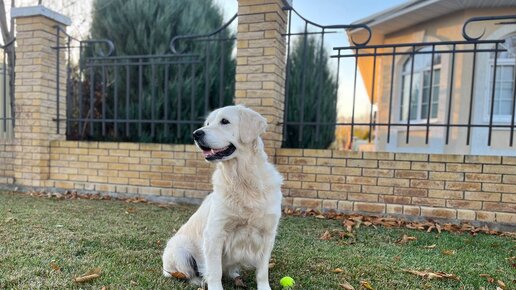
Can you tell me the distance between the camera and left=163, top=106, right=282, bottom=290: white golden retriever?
6.82 ft

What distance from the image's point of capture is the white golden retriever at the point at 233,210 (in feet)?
6.82

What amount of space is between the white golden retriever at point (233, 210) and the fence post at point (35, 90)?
418 centimetres

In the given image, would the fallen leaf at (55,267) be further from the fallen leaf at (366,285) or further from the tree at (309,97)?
the tree at (309,97)

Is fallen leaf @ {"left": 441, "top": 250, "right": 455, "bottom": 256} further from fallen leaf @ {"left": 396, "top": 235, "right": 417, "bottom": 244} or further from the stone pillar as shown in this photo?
the stone pillar

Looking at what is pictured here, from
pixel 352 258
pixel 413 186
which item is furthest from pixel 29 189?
pixel 413 186

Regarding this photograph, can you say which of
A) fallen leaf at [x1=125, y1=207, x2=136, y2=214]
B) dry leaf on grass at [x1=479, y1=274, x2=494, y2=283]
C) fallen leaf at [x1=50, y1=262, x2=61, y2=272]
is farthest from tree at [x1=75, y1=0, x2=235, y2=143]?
dry leaf on grass at [x1=479, y1=274, x2=494, y2=283]

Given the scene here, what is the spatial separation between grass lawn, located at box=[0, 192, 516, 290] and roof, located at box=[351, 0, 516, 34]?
6.20 m

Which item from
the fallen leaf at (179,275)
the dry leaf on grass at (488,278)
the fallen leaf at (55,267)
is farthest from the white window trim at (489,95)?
the fallen leaf at (55,267)

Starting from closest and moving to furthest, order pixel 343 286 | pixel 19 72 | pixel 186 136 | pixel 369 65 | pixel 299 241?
1. pixel 343 286
2. pixel 299 241
3. pixel 19 72
4. pixel 186 136
5. pixel 369 65

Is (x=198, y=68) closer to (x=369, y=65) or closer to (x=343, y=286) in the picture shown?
(x=343, y=286)

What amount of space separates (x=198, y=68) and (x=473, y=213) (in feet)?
17.1

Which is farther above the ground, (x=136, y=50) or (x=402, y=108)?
(x=136, y=50)

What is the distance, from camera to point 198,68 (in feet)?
22.5

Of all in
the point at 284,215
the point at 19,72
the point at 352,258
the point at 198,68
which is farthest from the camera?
the point at 198,68
